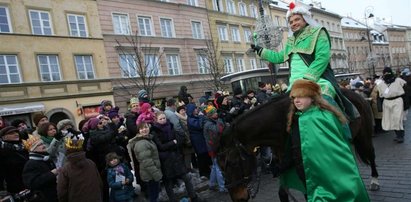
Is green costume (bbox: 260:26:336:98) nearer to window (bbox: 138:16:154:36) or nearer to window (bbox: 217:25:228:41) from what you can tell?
window (bbox: 138:16:154:36)

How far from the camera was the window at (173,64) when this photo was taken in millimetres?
27303

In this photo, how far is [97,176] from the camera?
4.65m

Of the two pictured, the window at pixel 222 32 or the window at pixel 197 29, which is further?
the window at pixel 222 32

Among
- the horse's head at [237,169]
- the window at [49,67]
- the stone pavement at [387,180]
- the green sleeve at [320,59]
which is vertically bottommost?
the stone pavement at [387,180]

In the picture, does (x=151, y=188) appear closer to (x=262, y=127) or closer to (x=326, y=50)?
(x=262, y=127)

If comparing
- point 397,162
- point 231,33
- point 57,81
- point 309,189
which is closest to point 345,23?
point 231,33

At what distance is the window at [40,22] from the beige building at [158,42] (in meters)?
3.81

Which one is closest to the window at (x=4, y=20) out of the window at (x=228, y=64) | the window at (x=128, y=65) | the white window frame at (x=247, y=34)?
the window at (x=128, y=65)

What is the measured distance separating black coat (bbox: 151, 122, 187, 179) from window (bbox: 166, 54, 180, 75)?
2118cm

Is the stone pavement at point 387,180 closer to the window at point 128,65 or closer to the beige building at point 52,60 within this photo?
the beige building at point 52,60

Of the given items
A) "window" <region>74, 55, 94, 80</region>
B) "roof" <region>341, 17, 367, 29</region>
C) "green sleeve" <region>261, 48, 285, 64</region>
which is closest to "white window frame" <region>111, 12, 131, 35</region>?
"window" <region>74, 55, 94, 80</region>

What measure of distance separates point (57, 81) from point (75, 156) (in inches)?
689

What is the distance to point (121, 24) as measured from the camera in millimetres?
24547

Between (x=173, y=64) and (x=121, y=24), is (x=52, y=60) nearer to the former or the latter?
(x=121, y=24)
